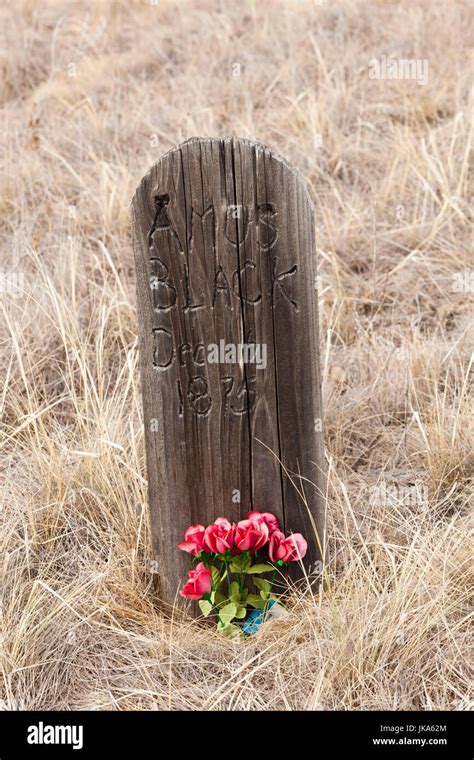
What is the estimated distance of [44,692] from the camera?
2.27 meters

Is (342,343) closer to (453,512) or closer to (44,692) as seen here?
(453,512)

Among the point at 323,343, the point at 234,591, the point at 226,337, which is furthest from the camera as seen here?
the point at 323,343

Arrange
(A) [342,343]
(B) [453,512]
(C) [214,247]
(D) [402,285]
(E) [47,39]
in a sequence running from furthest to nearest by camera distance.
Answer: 1. (E) [47,39]
2. (D) [402,285]
3. (A) [342,343]
4. (B) [453,512]
5. (C) [214,247]

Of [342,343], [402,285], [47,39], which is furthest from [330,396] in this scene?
[47,39]

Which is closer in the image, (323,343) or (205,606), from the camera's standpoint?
(205,606)

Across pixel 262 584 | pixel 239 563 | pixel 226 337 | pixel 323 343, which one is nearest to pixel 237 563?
pixel 239 563

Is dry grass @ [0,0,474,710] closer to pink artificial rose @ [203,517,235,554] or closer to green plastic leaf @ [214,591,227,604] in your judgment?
green plastic leaf @ [214,591,227,604]

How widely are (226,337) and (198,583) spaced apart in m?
0.66

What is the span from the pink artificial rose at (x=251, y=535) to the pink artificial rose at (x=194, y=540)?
102 mm

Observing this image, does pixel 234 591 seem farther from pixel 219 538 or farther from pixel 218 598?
pixel 219 538

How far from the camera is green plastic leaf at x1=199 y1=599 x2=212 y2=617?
2389mm

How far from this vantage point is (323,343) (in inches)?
148

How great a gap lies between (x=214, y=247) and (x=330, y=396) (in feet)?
4.17

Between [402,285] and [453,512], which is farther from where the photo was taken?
[402,285]
